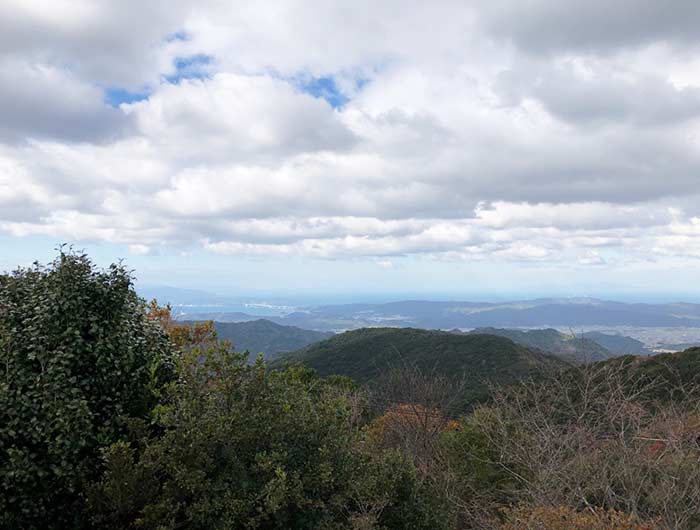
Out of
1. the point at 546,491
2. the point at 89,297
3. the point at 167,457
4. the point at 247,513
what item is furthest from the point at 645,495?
the point at 89,297

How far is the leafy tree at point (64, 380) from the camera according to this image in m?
6.61

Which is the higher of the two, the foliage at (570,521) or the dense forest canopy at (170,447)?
the dense forest canopy at (170,447)

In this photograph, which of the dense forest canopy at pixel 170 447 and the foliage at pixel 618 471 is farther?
the foliage at pixel 618 471

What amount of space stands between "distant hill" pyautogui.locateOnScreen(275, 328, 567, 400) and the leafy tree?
46027mm

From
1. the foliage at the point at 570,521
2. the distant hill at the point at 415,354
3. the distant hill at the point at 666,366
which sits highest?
the foliage at the point at 570,521

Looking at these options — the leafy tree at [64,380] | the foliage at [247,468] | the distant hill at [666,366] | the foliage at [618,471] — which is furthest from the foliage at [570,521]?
the distant hill at [666,366]

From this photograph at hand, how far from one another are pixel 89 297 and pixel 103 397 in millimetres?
1404

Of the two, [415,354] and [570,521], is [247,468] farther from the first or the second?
[415,354]

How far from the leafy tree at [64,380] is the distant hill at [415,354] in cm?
4603

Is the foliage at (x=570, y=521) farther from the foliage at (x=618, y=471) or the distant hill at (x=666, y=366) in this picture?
the distant hill at (x=666, y=366)

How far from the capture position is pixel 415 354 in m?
77.9

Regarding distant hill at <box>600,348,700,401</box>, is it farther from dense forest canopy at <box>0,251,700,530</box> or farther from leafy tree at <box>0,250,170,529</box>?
leafy tree at <box>0,250,170,529</box>

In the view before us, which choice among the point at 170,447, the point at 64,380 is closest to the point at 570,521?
the point at 170,447

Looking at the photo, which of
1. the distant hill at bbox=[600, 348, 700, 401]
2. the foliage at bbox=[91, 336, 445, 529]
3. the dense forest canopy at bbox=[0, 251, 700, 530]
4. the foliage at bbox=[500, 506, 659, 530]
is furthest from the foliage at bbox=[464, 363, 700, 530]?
the distant hill at bbox=[600, 348, 700, 401]
